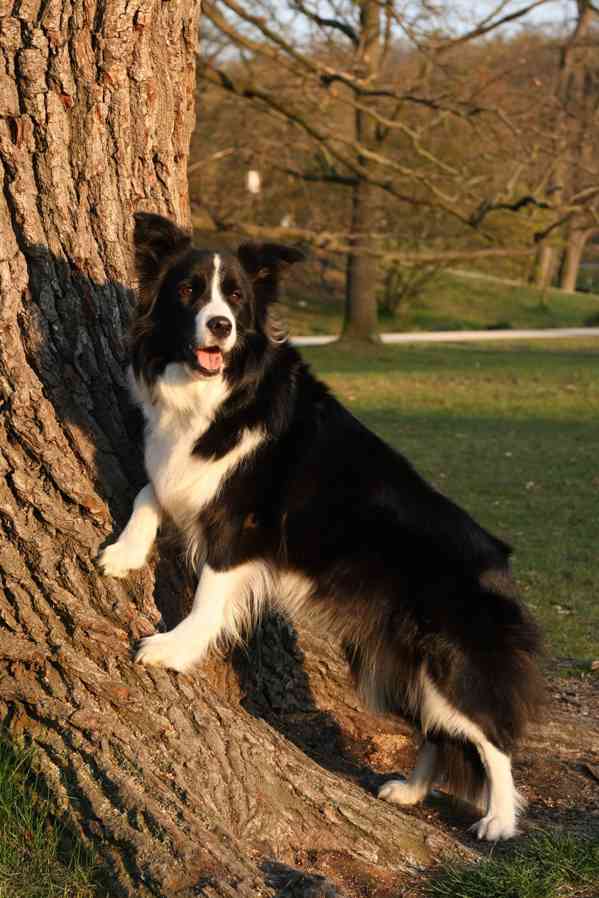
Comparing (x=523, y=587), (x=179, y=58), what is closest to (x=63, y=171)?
(x=179, y=58)

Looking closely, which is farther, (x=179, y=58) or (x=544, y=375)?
(x=544, y=375)

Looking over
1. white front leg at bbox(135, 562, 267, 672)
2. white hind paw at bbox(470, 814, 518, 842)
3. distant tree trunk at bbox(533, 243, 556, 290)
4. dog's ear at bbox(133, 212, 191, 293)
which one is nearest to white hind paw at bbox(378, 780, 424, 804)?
white hind paw at bbox(470, 814, 518, 842)

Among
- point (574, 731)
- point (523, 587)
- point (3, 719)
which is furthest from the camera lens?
point (523, 587)

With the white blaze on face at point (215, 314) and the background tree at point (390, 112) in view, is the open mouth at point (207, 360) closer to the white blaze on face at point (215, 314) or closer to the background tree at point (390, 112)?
the white blaze on face at point (215, 314)

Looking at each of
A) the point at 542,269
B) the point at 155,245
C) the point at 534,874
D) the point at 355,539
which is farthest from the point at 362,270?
the point at 534,874

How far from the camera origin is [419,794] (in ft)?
14.0

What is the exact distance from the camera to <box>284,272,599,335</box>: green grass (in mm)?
34156

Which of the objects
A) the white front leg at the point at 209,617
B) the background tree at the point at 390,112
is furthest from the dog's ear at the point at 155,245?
the background tree at the point at 390,112

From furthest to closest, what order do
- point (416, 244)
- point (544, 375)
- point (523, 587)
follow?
1. point (416, 244)
2. point (544, 375)
3. point (523, 587)

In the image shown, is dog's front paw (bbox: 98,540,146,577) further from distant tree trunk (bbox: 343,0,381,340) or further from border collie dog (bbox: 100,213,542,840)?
distant tree trunk (bbox: 343,0,381,340)

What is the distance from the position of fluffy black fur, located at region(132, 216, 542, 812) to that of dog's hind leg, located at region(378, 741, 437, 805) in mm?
58

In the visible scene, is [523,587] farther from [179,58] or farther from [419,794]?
[179,58]

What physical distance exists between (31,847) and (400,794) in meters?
1.49

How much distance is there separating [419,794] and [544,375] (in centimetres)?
1683
